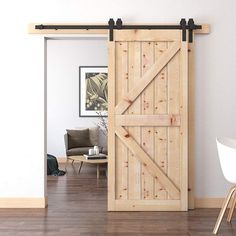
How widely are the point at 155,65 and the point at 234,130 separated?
1193 millimetres

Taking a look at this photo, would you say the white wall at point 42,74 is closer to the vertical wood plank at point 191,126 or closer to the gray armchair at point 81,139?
the vertical wood plank at point 191,126

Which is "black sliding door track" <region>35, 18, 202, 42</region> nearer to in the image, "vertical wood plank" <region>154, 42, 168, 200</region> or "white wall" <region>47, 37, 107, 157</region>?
"vertical wood plank" <region>154, 42, 168, 200</region>

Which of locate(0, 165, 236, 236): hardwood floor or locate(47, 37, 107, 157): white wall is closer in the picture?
locate(0, 165, 236, 236): hardwood floor

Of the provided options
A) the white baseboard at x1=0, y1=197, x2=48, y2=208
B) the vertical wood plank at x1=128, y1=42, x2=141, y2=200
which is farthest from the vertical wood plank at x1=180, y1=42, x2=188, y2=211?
the white baseboard at x1=0, y1=197, x2=48, y2=208

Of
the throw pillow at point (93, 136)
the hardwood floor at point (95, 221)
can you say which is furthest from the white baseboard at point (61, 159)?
the hardwood floor at point (95, 221)

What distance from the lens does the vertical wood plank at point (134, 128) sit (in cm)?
478

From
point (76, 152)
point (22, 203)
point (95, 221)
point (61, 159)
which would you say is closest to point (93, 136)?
point (76, 152)

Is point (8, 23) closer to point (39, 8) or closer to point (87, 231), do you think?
point (39, 8)

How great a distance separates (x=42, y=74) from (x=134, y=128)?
4.02 feet

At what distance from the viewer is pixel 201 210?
190 inches

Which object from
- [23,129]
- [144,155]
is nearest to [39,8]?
[23,129]

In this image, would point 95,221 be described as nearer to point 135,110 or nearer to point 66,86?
point 135,110

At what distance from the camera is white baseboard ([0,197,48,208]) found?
4.91 meters

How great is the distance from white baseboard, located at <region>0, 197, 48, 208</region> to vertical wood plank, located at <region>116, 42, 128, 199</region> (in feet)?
2.98
